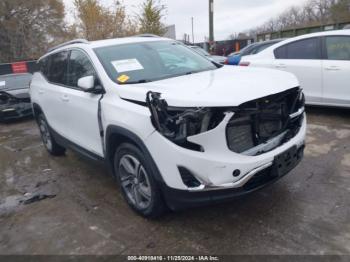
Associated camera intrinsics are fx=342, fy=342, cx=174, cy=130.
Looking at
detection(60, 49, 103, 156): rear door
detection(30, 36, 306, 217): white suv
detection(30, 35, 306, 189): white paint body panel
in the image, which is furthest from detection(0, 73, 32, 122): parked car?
detection(30, 35, 306, 189): white paint body panel

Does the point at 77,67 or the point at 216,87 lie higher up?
the point at 77,67

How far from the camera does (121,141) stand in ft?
11.4

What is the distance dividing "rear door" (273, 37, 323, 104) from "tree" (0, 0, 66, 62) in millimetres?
26417

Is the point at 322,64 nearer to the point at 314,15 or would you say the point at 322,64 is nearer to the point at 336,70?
the point at 336,70

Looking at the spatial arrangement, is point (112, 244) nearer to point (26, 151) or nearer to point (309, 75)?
point (26, 151)

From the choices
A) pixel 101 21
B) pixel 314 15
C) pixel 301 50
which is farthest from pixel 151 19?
pixel 314 15

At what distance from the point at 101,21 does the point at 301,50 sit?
12889 millimetres

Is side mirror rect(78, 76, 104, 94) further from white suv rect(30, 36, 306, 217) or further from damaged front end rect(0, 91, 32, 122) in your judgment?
damaged front end rect(0, 91, 32, 122)

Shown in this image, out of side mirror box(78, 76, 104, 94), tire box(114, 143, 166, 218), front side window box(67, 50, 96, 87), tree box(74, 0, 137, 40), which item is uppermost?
tree box(74, 0, 137, 40)

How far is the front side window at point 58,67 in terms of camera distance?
185 inches

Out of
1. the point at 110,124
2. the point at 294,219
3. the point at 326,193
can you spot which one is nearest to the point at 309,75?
the point at 326,193

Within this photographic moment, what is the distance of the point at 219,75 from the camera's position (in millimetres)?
3561

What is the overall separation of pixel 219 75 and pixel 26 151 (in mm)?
4512

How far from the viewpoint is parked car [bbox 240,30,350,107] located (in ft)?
19.4
